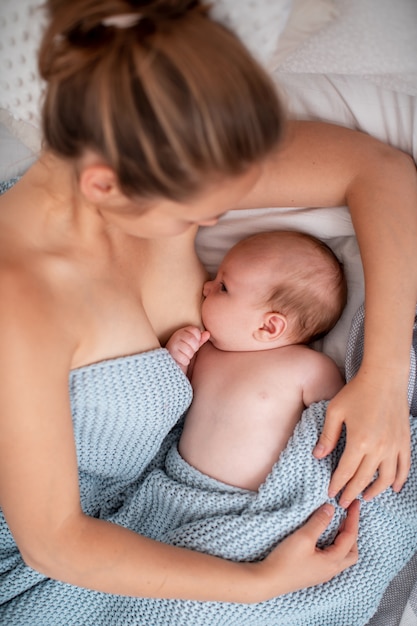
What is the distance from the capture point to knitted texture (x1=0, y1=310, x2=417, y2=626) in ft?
3.78

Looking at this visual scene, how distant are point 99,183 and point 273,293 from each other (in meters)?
0.56

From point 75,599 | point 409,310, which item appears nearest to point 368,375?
point 409,310

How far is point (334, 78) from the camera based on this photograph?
1351 mm

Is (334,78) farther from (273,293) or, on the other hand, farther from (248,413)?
(248,413)

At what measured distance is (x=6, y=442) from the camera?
94 centimetres

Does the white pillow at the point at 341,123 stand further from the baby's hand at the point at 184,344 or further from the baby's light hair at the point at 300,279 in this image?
the baby's hand at the point at 184,344

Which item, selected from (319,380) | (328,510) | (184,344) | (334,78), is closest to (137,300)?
(184,344)

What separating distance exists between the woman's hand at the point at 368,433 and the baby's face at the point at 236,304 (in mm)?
257

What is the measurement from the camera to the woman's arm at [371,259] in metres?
1.17

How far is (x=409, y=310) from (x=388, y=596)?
0.58 meters

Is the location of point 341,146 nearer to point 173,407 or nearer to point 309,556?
point 173,407

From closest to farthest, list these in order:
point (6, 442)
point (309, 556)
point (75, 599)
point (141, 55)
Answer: point (141, 55) < point (6, 442) < point (309, 556) < point (75, 599)

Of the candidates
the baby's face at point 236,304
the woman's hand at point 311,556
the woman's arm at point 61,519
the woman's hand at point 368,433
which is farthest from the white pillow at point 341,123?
the woman's arm at point 61,519

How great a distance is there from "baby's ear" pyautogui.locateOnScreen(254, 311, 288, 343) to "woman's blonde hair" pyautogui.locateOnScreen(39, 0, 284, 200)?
1.74 feet
